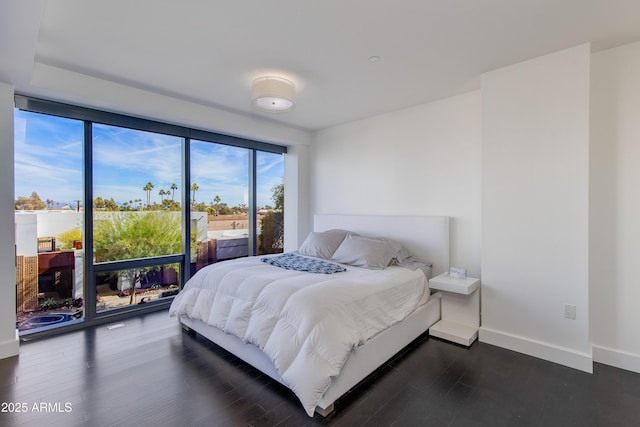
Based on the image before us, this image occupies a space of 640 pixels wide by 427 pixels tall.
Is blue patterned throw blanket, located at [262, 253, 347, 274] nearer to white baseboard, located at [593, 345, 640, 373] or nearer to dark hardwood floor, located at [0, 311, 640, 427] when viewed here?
dark hardwood floor, located at [0, 311, 640, 427]

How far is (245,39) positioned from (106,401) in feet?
9.24

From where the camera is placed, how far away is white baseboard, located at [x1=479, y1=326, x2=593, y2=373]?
2395mm

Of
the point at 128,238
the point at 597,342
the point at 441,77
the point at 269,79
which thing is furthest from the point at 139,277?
the point at 597,342

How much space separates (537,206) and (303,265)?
2.25 metres

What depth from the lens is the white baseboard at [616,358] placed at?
93.4 inches

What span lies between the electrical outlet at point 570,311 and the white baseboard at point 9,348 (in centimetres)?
484

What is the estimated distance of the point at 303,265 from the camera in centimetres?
311

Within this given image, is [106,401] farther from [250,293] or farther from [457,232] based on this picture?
[457,232]

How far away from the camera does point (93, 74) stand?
2.91 meters

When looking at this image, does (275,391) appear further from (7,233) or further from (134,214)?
(134,214)

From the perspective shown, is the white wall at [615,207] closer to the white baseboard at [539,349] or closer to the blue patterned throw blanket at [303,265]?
the white baseboard at [539,349]

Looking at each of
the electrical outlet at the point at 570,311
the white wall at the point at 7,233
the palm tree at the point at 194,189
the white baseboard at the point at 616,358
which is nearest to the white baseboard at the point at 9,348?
the white wall at the point at 7,233

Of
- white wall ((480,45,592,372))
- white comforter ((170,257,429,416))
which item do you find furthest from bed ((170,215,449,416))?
white wall ((480,45,592,372))

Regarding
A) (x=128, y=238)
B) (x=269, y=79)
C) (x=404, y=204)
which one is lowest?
(x=128, y=238)
